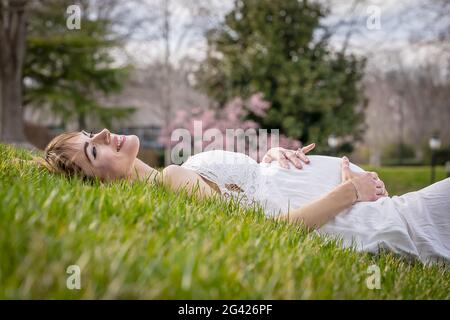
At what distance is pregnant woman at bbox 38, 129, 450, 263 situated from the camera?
2.89m

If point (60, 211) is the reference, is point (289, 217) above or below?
below

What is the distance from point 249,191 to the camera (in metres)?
3.33

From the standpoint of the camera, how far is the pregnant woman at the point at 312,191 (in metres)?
2.89

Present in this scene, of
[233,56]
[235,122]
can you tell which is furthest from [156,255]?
[233,56]

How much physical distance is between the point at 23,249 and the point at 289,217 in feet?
5.77

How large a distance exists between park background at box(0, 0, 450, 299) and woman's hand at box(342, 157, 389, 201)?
1.69 ft

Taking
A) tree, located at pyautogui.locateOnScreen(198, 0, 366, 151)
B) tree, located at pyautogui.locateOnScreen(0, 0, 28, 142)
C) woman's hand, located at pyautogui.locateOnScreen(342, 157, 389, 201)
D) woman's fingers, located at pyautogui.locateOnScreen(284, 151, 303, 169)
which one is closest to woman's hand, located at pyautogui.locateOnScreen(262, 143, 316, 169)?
woman's fingers, located at pyautogui.locateOnScreen(284, 151, 303, 169)

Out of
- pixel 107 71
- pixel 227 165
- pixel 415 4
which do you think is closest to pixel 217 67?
pixel 107 71

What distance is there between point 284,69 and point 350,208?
48.2 ft

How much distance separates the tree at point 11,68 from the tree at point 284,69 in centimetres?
685

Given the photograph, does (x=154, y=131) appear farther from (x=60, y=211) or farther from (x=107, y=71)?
(x=60, y=211)

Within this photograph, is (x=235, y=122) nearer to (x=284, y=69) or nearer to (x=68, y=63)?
(x=284, y=69)

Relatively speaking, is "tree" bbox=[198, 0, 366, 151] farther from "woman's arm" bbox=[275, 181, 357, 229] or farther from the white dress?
"woman's arm" bbox=[275, 181, 357, 229]
